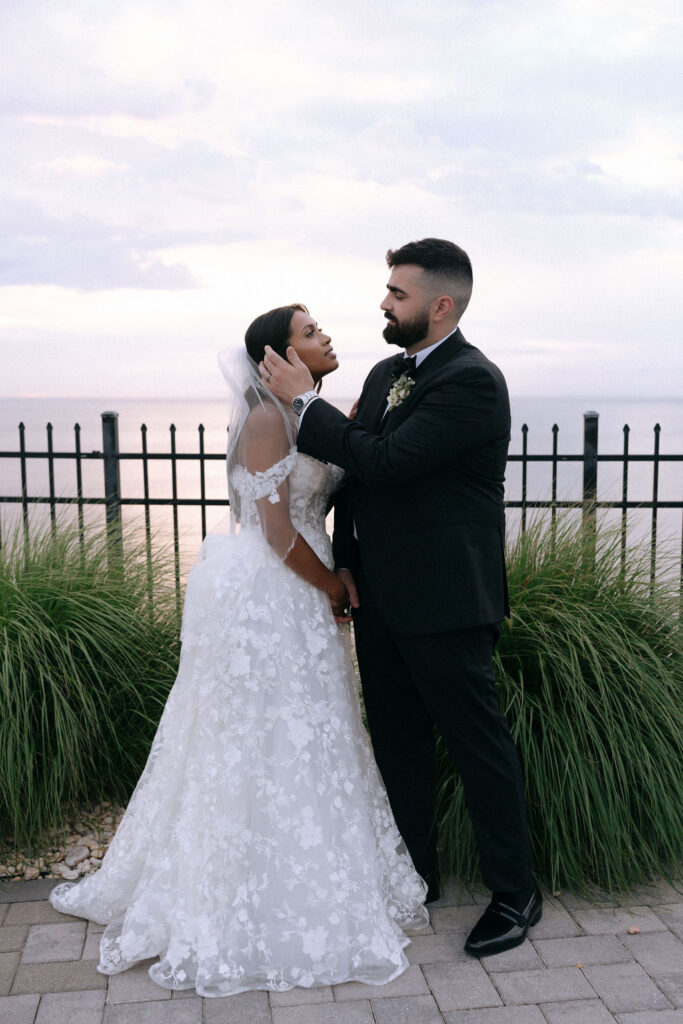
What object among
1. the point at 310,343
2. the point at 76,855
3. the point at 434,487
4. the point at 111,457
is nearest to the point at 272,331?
the point at 310,343

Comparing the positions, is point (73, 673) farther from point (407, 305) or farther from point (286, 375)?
point (407, 305)

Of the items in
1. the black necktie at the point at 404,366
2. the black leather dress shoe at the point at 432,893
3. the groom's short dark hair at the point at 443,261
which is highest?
the groom's short dark hair at the point at 443,261

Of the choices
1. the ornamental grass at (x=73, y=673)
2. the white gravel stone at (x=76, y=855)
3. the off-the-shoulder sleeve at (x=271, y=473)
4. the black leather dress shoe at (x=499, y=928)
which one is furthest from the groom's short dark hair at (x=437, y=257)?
the white gravel stone at (x=76, y=855)

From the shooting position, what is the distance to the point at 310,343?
303 centimetres

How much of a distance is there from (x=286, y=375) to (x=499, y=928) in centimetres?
198

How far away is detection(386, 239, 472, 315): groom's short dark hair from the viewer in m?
2.95

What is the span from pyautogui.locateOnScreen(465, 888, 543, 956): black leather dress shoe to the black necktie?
6.08ft

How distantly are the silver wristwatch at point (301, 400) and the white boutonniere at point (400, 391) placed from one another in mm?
289

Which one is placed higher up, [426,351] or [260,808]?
[426,351]

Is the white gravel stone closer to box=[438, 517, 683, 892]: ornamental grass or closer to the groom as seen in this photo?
box=[438, 517, 683, 892]: ornamental grass

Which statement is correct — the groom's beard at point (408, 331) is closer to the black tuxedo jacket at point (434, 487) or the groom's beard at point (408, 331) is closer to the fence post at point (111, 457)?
the black tuxedo jacket at point (434, 487)

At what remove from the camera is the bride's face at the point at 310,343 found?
9.92ft

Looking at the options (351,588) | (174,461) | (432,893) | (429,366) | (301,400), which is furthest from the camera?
(174,461)

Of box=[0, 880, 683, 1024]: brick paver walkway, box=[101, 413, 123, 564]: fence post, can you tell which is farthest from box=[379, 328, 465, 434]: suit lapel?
box=[101, 413, 123, 564]: fence post
